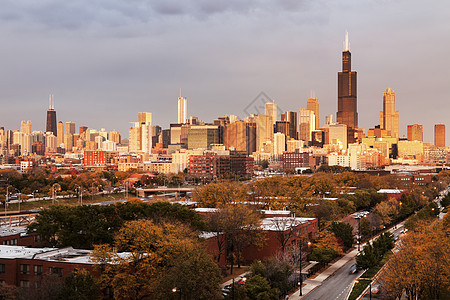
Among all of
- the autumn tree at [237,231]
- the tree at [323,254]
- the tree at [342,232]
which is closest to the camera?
the autumn tree at [237,231]

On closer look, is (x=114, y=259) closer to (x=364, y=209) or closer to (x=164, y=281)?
(x=164, y=281)

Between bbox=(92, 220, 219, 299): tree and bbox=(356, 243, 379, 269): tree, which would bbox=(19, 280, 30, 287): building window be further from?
bbox=(356, 243, 379, 269): tree

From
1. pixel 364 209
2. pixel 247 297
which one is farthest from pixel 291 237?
pixel 364 209

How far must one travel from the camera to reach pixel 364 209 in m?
117

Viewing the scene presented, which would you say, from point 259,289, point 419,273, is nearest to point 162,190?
point 259,289

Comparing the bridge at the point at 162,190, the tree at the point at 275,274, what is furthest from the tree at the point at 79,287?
the bridge at the point at 162,190

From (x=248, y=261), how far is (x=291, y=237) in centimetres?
597

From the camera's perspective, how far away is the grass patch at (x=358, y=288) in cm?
4788

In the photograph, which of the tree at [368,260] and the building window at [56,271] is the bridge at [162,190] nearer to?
the tree at [368,260]

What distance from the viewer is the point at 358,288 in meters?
50.8

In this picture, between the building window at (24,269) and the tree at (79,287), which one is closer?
the tree at (79,287)

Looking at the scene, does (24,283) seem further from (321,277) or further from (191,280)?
(321,277)

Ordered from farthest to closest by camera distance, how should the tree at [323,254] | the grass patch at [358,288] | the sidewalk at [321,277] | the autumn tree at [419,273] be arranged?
1. the tree at [323,254]
2. the sidewalk at [321,277]
3. the grass patch at [358,288]
4. the autumn tree at [419,273]

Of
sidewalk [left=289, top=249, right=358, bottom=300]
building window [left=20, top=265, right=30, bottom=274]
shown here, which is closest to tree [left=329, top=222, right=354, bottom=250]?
sidewalk [left=289, top=249, right=358, bottom=300]
